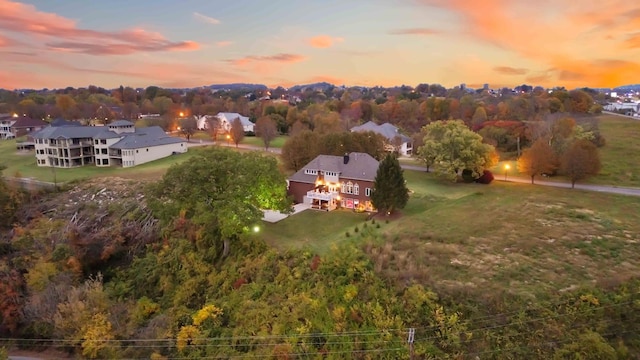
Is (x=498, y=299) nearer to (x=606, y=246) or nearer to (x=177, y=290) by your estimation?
(x=606, y=246)

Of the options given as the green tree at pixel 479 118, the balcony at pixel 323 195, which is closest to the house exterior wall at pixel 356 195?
the balcony at pixel 323 195

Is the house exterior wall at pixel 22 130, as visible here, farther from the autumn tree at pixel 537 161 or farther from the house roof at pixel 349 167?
the autumn tree at pixel 537 161

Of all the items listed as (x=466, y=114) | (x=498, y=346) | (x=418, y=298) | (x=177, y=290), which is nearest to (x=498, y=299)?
(x=498, y=346)

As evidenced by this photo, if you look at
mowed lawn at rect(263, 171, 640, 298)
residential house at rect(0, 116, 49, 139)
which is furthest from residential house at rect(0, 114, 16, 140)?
mowed lawn at rect(263, 171, 640, 298)

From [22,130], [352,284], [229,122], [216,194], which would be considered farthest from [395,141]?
[22,130]

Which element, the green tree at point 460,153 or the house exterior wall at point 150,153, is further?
the house exterior wall at point 150,153

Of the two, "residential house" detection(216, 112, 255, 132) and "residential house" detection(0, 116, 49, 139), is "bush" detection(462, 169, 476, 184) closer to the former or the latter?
"residential house" detection(216, 112, 255, 132)
